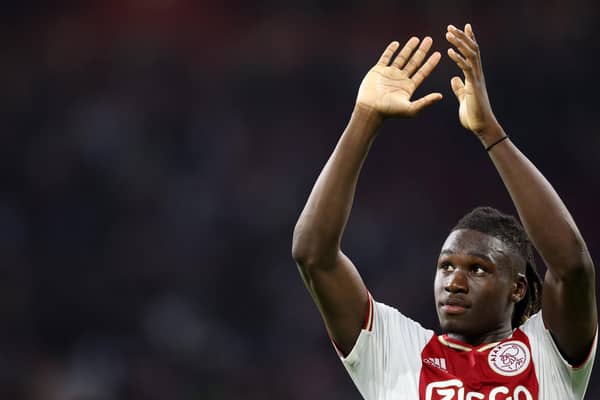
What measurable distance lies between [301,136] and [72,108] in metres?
2.42

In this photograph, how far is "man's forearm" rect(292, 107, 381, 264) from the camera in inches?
127

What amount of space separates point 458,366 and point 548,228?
0.63m

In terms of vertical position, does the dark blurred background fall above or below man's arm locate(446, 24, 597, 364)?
below

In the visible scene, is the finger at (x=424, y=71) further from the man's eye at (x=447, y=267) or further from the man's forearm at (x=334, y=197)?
the man's eye at (x=447, y=267)

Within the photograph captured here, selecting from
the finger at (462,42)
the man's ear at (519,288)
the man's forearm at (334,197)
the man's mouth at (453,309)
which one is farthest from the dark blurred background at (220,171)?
the finger at (462,42)

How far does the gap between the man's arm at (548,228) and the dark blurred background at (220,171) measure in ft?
18.0

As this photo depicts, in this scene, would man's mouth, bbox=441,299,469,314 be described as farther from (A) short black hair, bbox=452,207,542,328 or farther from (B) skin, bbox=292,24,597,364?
(A) short black hair, bbox=452,207,542,328

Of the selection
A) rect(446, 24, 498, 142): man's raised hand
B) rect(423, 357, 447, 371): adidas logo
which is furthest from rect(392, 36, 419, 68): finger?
rect(423, 357, 447, 371): adidas logo

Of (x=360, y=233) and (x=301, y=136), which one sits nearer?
(x=360, y=233)

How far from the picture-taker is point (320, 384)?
28.5ft

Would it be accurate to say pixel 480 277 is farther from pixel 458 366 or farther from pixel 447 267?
pixel 458 366

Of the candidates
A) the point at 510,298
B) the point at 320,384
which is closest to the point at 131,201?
the point at 320,384

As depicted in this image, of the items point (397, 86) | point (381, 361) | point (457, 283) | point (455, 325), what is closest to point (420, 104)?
point (397, 86)

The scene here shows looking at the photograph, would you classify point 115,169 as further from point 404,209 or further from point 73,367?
point 404,209
